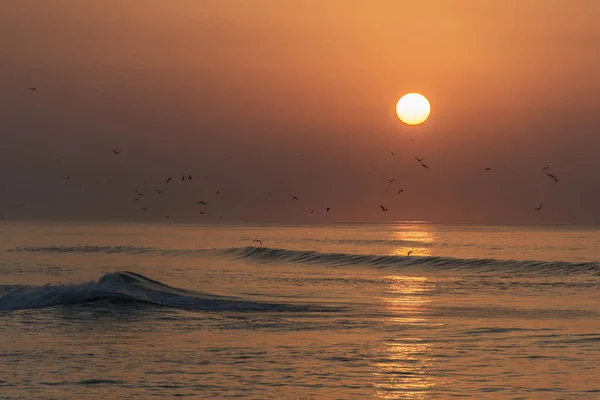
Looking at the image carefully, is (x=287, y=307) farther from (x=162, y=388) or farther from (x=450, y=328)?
(x=162, y=388)

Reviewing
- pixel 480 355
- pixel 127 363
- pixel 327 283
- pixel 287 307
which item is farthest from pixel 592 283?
pixel 127 363

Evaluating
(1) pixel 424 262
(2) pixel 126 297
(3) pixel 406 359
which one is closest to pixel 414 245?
(1) pixel 424 262

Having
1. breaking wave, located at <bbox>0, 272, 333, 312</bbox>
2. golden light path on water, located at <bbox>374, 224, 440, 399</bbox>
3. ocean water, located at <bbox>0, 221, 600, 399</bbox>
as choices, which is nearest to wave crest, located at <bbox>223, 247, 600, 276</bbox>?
ocean water, located at <bbox>0, 221, 600, 399</bbox>

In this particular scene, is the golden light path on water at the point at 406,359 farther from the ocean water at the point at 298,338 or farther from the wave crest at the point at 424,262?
the wave crest at the point at 424,262

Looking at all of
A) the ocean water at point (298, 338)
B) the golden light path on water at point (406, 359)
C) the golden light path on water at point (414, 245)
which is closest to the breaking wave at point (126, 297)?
the ocean water at point (298, 338)

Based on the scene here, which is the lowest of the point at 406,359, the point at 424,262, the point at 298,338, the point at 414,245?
the point at 406,359

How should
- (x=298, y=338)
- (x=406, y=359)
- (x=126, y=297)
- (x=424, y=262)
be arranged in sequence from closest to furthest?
(x=406, y=359) → (x=298, y=338) → (x=126, y=297) → (x=424, y=262)

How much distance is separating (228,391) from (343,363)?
137 inches

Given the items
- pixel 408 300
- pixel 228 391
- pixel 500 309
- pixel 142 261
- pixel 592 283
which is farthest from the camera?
pixel 142 261

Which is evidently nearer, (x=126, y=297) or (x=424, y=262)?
(x=126, y=297)

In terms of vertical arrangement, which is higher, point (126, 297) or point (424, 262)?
point (424, 262)

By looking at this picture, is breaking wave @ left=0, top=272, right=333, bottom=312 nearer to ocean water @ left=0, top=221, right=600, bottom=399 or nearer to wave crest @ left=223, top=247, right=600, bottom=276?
ocean water @ left=0, top=221, right=600, bottom=399

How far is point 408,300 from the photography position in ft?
108

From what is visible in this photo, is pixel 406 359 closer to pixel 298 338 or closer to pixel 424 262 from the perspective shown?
pixel 298 338
